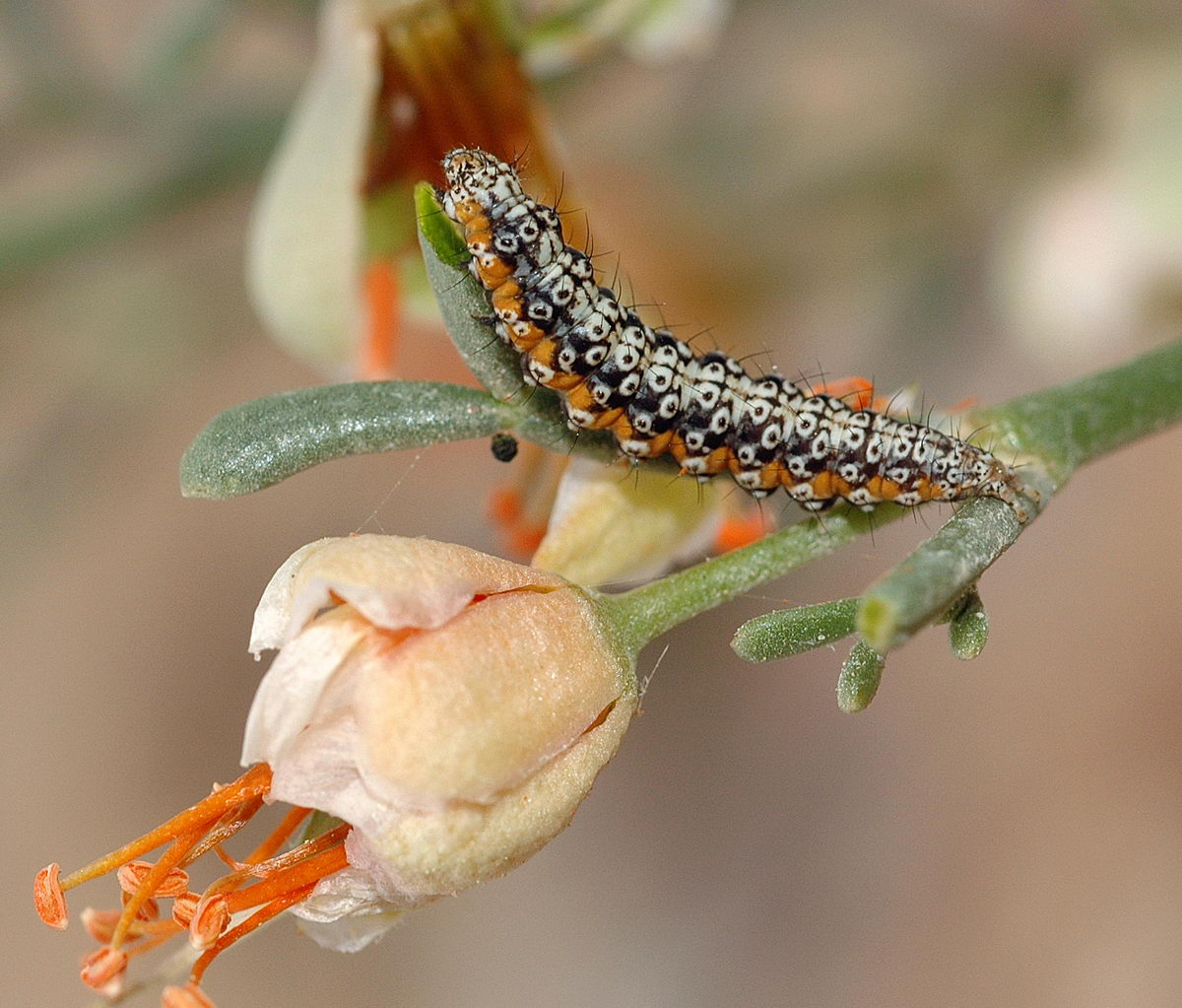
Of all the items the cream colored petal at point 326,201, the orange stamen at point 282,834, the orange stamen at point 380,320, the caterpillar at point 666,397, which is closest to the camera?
the orange stamen at point 282,834

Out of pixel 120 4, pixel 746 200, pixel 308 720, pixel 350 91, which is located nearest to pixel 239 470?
pixel 308 720

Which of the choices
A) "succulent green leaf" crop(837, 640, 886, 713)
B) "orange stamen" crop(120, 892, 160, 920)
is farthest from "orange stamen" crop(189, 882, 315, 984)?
"succulent green leaf" crop(837, 640, 886, 713)

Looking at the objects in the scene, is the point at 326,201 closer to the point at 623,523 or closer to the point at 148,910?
the point at 623,523

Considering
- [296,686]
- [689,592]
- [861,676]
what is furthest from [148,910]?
[861,676]

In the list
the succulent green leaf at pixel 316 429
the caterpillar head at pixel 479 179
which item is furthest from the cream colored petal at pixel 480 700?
the caterpillar head at pixel 479 179

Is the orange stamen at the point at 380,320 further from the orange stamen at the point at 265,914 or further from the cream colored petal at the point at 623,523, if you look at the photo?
the orange stamen at the point at 265,914

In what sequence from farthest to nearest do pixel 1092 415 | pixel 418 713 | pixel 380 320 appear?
pixel 380 320 < pixel 1092 415 < pixel 418 713
